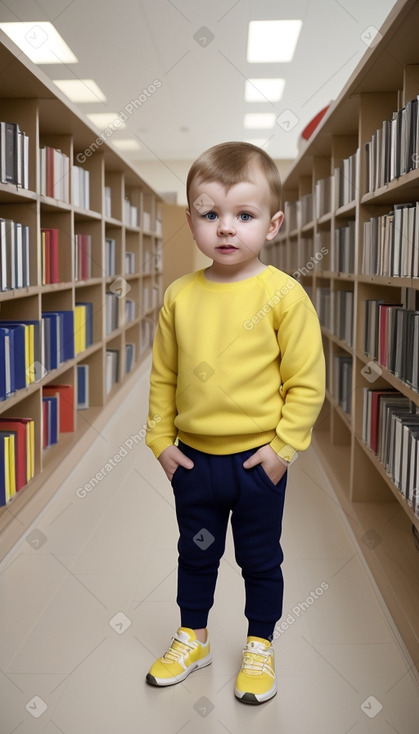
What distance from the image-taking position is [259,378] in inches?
56.6

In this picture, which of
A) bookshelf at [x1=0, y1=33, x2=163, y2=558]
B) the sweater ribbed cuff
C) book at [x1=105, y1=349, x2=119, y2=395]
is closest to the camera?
the sweater ribbed cuff

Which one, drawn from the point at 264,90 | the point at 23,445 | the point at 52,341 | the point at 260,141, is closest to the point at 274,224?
the point at 23,445

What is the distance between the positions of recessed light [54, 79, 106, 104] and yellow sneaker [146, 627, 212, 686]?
21.6 ft

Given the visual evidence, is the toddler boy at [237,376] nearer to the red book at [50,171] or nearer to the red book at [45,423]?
the red book at [45,423]

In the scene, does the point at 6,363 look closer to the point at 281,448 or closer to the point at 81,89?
the point at 281,448

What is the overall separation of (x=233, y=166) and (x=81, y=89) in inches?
266

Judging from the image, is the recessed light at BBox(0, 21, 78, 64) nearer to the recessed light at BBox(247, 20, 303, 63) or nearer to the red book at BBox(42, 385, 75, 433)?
the recessed light at BBox(247, 20, 303, 63)

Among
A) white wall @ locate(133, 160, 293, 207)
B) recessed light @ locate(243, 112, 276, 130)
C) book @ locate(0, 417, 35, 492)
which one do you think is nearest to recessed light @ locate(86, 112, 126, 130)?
recessed light @ locate(243, 112, 276, 130)

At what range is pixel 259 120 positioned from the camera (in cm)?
904

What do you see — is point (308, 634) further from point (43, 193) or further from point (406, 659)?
point (43, 193)

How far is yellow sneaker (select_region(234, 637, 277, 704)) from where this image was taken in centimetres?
157

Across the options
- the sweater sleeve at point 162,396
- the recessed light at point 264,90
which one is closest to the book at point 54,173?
the sweater sleeve at point 162,396

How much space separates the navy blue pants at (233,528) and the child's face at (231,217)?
0.44m

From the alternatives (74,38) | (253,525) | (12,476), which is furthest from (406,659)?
(74,38)
